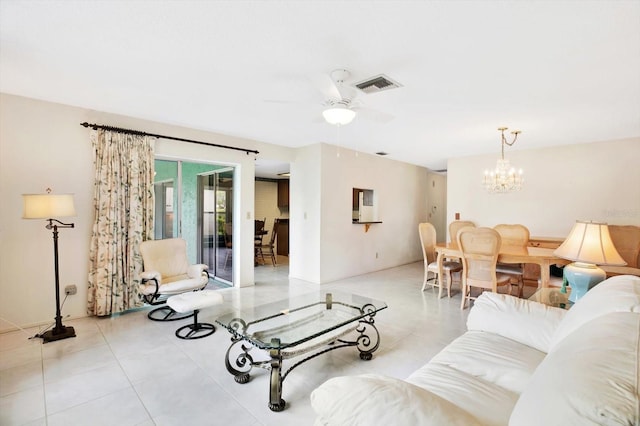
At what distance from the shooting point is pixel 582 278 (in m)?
2.28

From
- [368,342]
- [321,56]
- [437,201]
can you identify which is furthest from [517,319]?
[437,201]

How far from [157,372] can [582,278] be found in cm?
332

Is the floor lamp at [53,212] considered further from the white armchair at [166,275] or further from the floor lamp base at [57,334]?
the white armchair at [166,275]

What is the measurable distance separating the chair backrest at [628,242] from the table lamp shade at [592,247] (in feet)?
9.67

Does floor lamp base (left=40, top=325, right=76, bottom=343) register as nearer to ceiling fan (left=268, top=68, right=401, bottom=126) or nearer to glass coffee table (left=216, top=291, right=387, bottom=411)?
glass coffee table (left=216, top=291, right=387, bottom=411)

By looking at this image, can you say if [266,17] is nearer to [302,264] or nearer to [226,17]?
[226,17]

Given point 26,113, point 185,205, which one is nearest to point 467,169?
point 185,205

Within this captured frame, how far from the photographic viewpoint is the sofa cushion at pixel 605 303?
4.30 ft

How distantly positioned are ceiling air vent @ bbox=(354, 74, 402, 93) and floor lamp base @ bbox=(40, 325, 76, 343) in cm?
364

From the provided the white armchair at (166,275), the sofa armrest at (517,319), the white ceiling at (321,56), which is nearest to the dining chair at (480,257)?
the white ceiling at (321,56)

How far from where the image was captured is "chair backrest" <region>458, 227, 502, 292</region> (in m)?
3.71

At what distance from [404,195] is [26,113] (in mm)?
6485

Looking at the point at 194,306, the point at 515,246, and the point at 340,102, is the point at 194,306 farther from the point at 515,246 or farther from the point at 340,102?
the point at 515,246

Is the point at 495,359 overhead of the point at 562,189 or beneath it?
beneath
